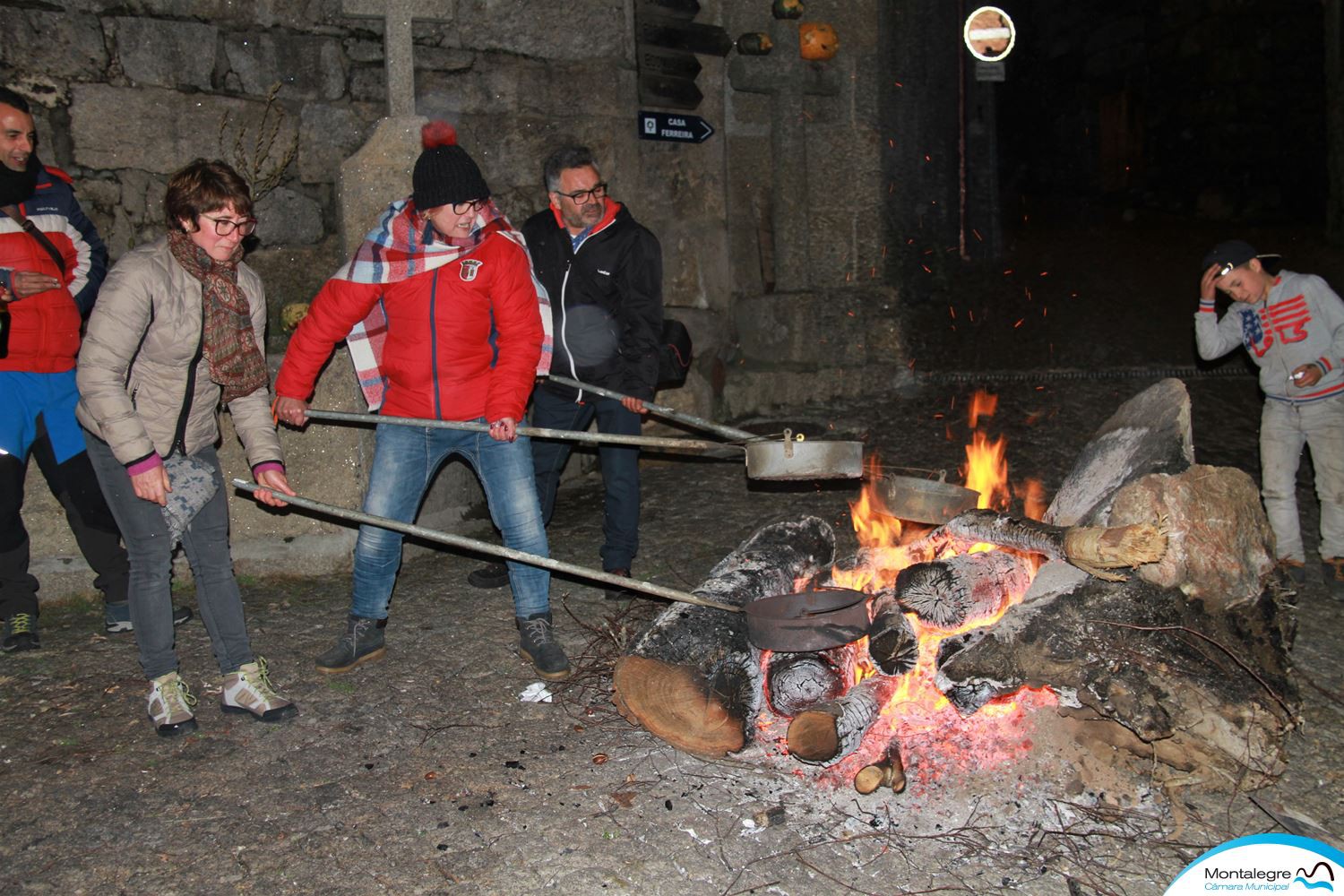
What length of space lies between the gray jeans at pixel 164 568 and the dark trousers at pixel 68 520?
1.02 metres

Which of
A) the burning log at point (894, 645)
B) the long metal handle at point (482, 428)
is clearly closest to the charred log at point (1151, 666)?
the burning log at point (894, 645)

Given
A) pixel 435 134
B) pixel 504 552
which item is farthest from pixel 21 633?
pixel 435 134

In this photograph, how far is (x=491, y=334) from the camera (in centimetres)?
429

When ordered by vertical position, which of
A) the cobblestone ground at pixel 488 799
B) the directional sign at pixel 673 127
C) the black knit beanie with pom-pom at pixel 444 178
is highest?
the directional sign at pixel 673 127

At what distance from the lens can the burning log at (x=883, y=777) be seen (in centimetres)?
328

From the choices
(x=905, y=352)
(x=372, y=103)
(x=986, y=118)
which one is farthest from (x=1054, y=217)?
(x=372, y=103)

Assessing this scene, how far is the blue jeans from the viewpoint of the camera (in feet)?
13.9

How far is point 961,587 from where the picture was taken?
12.4 ft

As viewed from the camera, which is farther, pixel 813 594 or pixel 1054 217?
pixel 1054 217

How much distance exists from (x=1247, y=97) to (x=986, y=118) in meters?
5.22

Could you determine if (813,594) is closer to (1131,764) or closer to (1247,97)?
(1131,764)

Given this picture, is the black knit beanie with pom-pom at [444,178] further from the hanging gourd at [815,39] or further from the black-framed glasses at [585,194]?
the hanging gourd at [815,39]

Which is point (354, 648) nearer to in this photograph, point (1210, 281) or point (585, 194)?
point (585, 194)

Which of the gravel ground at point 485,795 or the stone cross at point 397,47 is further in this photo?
the stone cross at point 397,47
